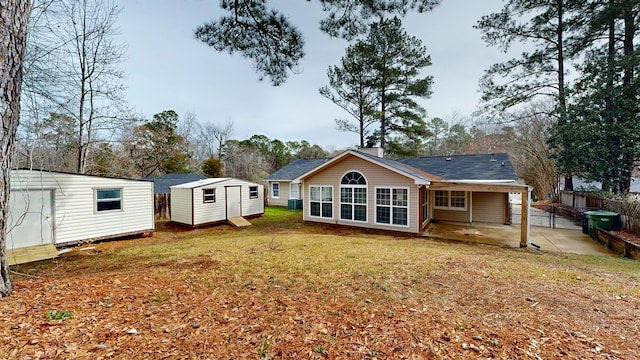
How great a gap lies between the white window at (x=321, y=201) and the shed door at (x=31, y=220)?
9.61m

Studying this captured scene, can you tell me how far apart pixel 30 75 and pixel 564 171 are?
2588 cm

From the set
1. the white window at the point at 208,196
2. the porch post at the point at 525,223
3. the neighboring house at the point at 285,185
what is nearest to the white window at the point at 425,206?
the porch post at the point at 525,223

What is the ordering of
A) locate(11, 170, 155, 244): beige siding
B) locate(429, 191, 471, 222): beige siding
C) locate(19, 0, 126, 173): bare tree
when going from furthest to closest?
locate(429, 191, 471, 222): beige siding
locate(19, 0, 126, 173): bare tree
locate(11, 170, 155, 244): beige siding

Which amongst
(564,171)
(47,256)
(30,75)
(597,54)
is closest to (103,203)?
(47,256)

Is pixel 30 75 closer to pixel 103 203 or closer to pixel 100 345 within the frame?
pixel 103 203

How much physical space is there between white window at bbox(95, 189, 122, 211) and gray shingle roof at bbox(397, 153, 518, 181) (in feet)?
48.9

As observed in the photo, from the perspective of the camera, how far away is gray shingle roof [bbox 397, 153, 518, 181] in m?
12.4

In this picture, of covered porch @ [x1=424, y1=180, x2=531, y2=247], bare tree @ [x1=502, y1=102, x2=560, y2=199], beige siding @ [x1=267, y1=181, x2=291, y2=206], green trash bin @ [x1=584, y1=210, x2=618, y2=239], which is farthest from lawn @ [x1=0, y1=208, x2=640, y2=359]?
bare tree @ [x1=502, y1=102, x2=560, y2=199]

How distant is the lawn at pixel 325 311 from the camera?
2469 millimetres

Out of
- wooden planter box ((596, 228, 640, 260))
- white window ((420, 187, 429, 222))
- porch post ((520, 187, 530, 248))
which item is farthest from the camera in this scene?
white window ((420, 187, 429, 222))

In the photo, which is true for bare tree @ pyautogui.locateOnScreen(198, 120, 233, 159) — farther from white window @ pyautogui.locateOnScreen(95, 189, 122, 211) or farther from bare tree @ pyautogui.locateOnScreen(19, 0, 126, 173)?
A: white window @ pyautogui.locateOnScreen(95, 189, 122, 211)

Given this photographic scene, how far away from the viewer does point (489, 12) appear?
16.3 metres

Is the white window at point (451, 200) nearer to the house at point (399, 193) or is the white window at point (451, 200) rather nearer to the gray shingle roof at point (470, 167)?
the house at point (399, 193)

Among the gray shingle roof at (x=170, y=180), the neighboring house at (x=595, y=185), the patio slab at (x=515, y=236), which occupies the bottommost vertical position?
the patio slab at (x=515, y=236)
